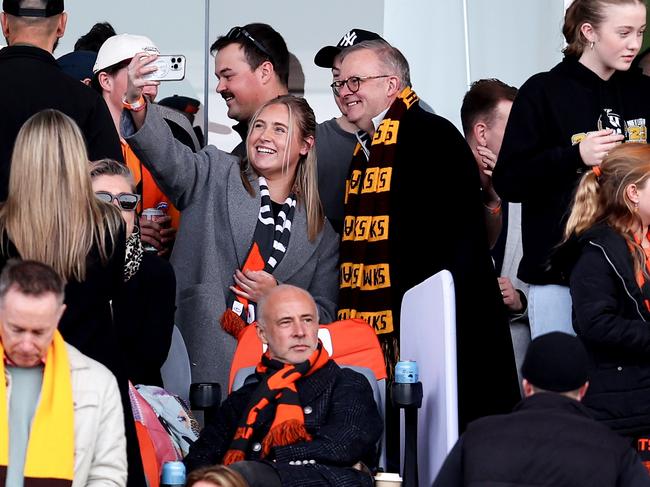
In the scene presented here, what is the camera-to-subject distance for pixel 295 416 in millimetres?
5258

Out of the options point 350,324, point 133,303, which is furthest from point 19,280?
point 350,324

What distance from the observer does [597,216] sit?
5.70 metres

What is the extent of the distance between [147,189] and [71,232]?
1942 mm

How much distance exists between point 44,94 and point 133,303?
2.50 feet

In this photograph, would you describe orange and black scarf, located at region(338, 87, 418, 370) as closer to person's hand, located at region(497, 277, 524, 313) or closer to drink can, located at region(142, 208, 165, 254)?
person's hand, located at region(497, 277, 524, 313)

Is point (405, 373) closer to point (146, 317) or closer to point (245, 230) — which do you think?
point (146, 317)

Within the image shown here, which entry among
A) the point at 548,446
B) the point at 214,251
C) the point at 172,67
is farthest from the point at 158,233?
the point at 548,446

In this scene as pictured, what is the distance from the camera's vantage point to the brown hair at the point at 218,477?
4773 mm

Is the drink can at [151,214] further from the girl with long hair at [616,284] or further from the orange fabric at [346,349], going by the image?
the girl with long hair at [616,284]

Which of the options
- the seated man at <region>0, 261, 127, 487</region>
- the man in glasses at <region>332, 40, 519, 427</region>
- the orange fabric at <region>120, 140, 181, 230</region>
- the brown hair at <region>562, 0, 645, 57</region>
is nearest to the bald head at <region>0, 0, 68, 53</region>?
the orange fabric at <region>120, 140, 181, 230</region>

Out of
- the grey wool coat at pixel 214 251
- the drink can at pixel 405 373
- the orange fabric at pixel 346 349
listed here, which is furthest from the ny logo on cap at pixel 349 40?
the drink can at pixel 405 373

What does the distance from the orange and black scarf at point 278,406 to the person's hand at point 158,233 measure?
3.94 ft

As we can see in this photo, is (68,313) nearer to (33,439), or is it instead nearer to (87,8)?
(33,439)

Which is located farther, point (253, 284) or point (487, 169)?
point (487, 169)
